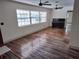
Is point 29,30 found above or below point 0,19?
below

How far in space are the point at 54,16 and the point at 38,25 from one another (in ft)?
9.95

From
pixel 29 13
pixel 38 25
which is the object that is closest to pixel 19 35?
pixel 29 13

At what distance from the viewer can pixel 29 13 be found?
5.58 metres

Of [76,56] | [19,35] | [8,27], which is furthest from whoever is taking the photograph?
[19,35]

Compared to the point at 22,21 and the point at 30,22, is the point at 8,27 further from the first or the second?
the point at 30,22

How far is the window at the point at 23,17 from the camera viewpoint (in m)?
4.81

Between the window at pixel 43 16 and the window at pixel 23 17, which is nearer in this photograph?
the window at pixel 23 17

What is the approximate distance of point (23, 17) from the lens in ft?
17.1

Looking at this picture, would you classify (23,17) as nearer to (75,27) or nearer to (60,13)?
(75,27)

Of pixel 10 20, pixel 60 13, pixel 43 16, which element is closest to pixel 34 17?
pixel 43 16

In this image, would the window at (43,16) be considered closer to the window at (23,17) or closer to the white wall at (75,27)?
the window at (23,17)

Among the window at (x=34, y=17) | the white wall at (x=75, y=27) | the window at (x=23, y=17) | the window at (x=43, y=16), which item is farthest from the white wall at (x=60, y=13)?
the white wall at (x=75, y=27)

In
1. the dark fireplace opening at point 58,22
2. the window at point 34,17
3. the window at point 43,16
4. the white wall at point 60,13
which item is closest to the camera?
the window at point 34,17

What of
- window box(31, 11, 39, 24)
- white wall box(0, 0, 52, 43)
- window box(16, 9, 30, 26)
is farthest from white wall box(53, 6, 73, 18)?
white wall box(0, 0, 52, 43)
